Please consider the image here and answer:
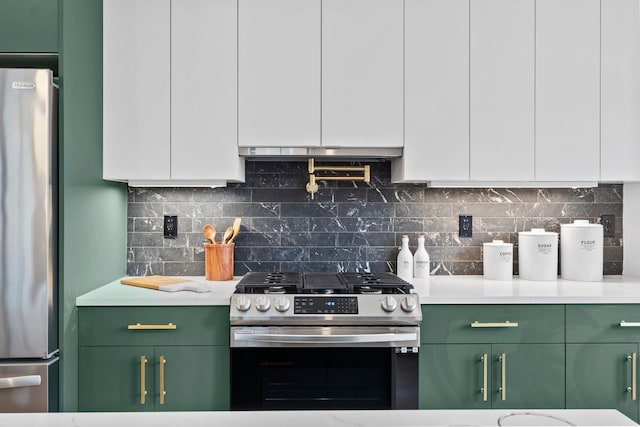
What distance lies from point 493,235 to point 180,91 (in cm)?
190

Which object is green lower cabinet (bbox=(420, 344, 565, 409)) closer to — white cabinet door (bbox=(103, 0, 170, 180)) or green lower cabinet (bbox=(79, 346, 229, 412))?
green lower cabinet (bbox=(79, 346, 229, 412))

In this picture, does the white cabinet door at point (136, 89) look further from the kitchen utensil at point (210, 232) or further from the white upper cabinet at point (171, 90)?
the kitchen utensil at point (210, 232)

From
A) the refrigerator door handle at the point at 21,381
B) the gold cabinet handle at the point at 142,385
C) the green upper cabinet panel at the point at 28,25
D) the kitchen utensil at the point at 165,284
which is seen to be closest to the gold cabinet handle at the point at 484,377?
the kitchen utensil at the point at 165,284

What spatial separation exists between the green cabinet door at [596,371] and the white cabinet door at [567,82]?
0.86 m

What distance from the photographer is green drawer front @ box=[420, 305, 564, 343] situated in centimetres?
230

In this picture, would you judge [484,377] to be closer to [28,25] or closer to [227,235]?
[227,235]

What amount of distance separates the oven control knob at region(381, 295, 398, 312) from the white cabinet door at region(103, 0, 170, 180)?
1241mm

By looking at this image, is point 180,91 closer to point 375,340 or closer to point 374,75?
point 374,75

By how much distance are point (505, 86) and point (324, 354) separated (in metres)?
1.60

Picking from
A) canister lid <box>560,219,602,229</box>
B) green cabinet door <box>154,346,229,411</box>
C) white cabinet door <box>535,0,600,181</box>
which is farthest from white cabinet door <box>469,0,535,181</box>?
green cabinet door <box>154,346,229,411</box>

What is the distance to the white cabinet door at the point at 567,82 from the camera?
2611mm

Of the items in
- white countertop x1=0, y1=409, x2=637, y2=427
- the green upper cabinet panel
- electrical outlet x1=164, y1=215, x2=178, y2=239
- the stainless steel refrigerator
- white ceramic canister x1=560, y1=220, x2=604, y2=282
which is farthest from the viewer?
electrical outlet x1=164, y1=215, x2=178, y2=239

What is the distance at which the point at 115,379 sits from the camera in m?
2.27

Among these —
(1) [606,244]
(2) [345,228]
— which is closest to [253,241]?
(2) [345,228]
